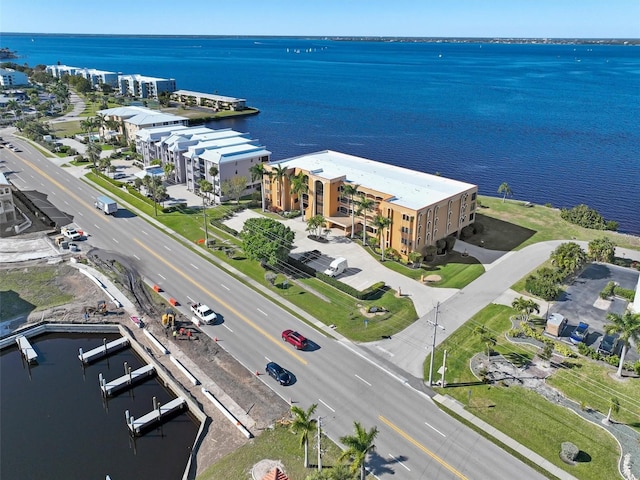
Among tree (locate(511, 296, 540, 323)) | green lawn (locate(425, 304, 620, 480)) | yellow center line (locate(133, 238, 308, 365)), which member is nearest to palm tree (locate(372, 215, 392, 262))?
tree (locate(511, 296, 540, 323))

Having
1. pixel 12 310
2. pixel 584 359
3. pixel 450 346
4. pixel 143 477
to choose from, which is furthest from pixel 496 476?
pixel 12 310

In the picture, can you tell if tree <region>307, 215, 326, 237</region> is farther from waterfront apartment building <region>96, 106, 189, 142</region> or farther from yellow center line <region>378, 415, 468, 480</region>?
waterfront apartment building <region>96, 106, 189, 142</region>

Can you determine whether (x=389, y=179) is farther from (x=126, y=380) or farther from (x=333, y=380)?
(x=126, y=380)

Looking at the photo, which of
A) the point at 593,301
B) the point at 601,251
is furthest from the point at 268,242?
the point at 601,251

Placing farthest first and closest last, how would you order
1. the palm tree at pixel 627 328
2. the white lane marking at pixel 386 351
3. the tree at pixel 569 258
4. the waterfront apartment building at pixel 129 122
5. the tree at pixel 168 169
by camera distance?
the waterfront apartment building at pixel 129 122 → the tree at pixel 168 169 → the tree at pixel 569 258 → the white lane marking at pixel 386 351 → the palm tree at pixel 627 328

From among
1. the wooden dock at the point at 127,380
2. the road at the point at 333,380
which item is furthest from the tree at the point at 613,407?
the wooden dock at the point at 127,380

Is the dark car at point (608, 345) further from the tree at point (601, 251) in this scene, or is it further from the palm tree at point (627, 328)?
the tree at point (601, 251)
